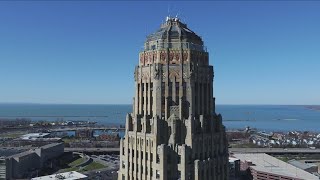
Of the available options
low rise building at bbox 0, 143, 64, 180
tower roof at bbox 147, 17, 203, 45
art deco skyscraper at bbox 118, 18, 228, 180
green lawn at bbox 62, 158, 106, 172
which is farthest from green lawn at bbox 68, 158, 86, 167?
tower roof at bbox 147, 17, 203, 45

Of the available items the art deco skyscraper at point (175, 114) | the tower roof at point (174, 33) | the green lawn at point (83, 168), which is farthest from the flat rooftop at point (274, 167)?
the tower roof at point (174, 33)

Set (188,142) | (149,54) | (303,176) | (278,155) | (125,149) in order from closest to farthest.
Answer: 1. (188,142)
2. (149,54)
3. (125,149)
4. (303,176)
5. (278,155)

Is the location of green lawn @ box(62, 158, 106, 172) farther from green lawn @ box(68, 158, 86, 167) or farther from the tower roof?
the tower roof

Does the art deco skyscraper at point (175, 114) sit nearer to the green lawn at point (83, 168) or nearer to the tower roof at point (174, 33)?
the tower roof at point (174, 33)

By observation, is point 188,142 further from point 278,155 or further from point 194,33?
point 278,155

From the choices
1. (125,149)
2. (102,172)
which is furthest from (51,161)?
(125,149)

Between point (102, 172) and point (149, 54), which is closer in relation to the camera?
point (149, 54)
